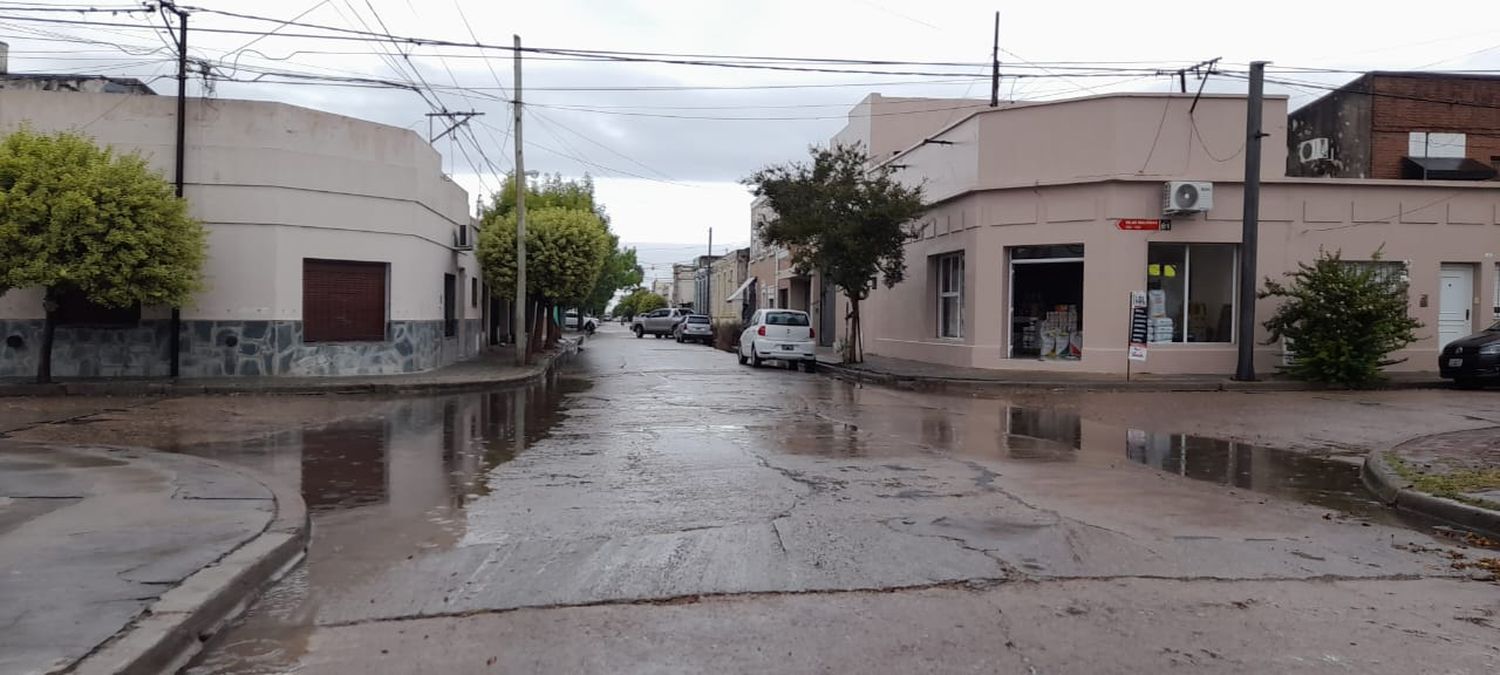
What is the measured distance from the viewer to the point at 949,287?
87.7 ft

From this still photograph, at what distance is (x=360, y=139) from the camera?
825 inches

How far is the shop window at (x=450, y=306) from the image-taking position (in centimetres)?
2609

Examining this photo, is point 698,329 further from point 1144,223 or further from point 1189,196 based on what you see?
point 1189,196

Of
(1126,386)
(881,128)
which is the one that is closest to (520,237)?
(1126,386)

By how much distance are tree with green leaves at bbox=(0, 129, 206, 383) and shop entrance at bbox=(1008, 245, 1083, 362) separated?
1710 centimetres

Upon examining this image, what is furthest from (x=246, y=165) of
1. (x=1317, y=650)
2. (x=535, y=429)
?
(x=1317, y=650)

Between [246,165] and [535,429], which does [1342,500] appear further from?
[246,165]

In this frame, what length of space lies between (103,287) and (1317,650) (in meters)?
19.0

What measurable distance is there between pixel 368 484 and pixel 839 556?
5.09 m

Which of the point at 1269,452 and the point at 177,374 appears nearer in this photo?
the point at 1269,452

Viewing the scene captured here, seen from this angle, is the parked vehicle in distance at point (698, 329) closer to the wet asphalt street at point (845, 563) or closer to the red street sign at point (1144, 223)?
the red street sign at point (1144, 223)

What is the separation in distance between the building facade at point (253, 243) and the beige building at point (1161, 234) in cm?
1367

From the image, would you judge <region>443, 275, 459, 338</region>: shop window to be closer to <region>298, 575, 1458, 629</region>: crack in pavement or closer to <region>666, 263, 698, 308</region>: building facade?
<region>298, 575, 1458, 629</region>: crack in pavement

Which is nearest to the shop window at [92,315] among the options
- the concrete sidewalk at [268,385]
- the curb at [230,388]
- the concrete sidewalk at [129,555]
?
the concrete sidewalk at [268,385]
